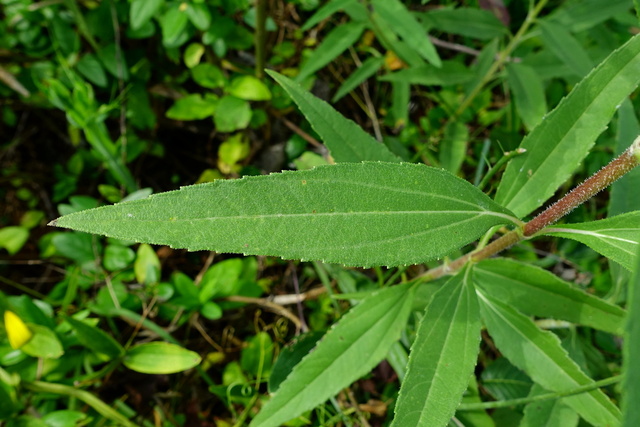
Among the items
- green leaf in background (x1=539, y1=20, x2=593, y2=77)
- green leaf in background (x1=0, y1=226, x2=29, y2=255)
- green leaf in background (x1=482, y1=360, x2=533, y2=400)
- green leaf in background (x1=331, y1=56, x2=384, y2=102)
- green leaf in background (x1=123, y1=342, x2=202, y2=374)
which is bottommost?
green leaf in background (x1=482, y1=360, x2=533, y2=400)

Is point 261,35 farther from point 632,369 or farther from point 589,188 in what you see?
point 632,369

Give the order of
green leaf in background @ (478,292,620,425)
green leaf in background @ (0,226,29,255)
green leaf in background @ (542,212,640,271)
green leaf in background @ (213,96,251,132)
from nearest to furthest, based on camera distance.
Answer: green leaf in background @ (542,212,640,271), green leaf in background @ (478,292,620,425), green leaf in background @ (0,226,29,255), green leaf in background @ (213,96,251,132)

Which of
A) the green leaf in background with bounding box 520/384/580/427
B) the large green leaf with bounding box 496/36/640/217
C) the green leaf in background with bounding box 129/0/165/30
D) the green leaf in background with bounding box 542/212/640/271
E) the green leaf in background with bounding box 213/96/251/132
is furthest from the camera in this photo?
the green leaf in background with bounding box 213/96/251/132

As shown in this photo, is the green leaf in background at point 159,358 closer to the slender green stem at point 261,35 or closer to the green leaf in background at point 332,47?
the green leaf in background at point 332,47

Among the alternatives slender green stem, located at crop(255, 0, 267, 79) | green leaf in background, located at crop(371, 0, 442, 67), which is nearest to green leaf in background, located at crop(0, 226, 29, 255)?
slender green stem, located at crop(255, 0, 267, 79)

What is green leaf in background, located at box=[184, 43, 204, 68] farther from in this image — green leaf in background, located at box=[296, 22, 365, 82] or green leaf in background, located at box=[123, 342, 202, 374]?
green leaf in background, located at box=[123, 342, 202, 374]

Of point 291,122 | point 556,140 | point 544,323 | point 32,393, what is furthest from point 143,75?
point 544,323

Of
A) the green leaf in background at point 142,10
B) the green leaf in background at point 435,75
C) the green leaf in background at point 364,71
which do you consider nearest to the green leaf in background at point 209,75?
the green leaf in background at point 142,10
